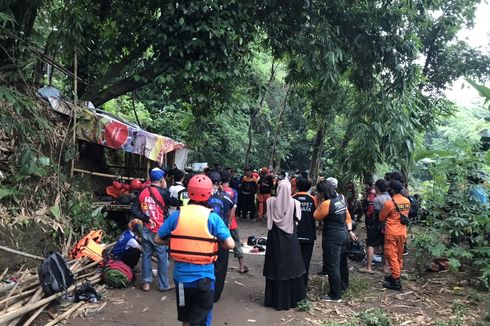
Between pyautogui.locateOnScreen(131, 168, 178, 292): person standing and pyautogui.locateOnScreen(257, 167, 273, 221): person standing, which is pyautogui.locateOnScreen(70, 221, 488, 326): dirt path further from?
pyautogui.locateOnScreen(257, 167, 273, 221): person standing

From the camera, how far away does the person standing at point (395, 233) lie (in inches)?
262

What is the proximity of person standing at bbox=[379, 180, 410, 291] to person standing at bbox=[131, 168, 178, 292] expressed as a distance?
11.2ft

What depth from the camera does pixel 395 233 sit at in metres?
6.67

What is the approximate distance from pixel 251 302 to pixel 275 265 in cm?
77

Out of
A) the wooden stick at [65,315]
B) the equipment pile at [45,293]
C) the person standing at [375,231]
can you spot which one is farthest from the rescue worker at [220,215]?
the person standing at [375,231]

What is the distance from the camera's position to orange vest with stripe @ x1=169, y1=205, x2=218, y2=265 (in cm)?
382

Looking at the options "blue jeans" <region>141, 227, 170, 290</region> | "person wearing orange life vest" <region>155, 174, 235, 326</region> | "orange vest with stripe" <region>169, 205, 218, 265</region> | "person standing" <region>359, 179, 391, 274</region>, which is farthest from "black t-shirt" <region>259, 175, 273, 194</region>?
"orange vest with stripe" <region>169, 205, 218, 265</region>

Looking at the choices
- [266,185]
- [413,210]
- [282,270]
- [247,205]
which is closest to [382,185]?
[413,210]

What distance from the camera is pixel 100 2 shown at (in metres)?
9.61

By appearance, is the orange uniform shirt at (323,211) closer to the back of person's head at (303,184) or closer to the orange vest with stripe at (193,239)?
the back of person's head at (303,184)

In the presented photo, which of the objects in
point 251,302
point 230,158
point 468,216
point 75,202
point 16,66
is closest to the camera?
point 251,302

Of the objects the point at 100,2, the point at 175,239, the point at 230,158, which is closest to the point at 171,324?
the point at 175,239

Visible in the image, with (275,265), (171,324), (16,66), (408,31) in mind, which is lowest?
(171,324)

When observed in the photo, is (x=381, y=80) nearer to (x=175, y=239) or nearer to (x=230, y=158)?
(x=175, y=239)
